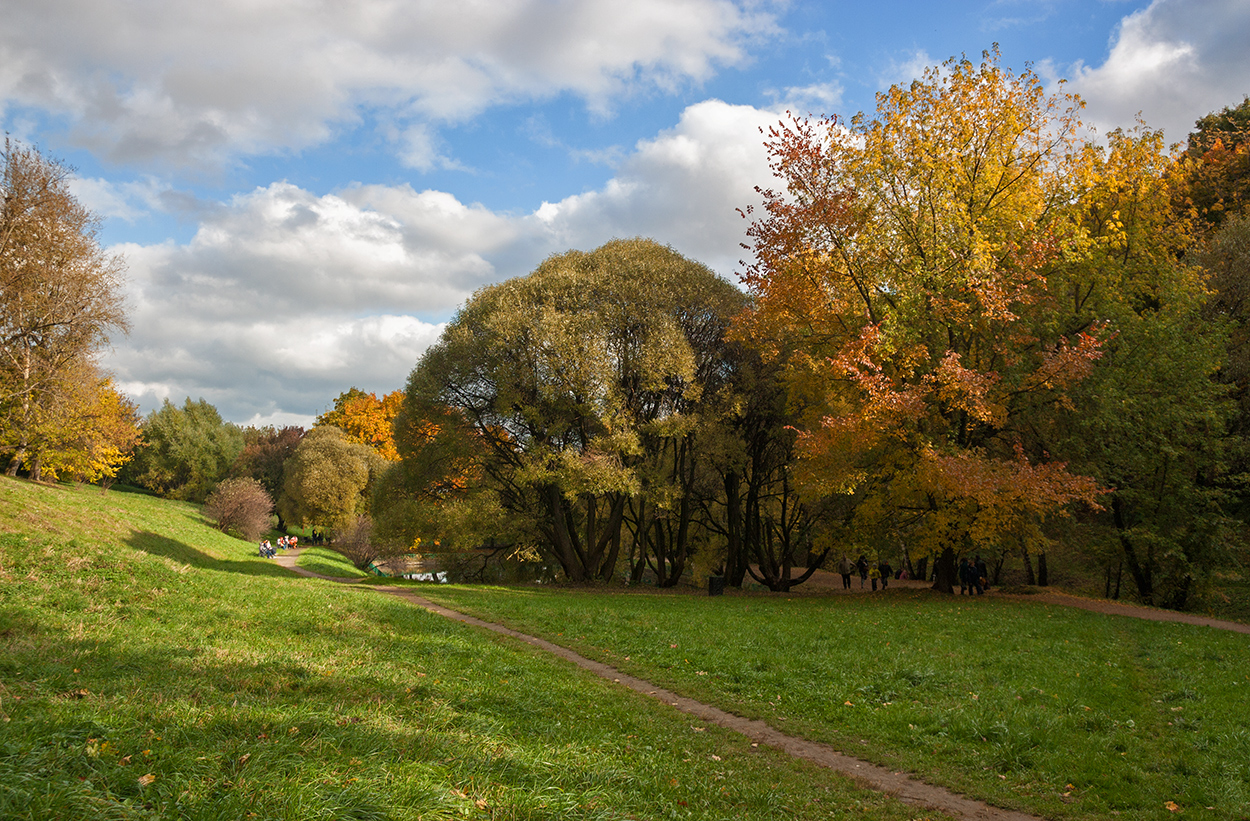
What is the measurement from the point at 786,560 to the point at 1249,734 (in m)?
23.3

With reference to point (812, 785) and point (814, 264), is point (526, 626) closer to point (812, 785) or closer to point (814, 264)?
point (812, 785)

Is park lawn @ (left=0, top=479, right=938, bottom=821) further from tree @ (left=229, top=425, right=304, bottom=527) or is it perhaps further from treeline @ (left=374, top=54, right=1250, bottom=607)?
tree @ (left=229, top=425, right=304, bottom=527)

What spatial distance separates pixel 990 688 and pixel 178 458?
75.0 m

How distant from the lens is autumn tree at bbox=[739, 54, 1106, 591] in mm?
18750

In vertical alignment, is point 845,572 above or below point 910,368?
below

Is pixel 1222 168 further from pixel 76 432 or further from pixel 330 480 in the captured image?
pixel 330 480

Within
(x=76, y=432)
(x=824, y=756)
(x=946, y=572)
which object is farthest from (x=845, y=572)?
(x=76, y=432)

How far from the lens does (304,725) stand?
5293mm

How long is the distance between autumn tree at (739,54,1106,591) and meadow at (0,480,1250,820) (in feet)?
17.9

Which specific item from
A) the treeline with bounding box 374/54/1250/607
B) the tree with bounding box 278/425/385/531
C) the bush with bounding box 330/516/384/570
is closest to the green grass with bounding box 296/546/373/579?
the bush with bounding box 330/516/384/570

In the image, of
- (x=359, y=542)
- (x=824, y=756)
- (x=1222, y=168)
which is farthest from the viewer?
(x=359, y=542)

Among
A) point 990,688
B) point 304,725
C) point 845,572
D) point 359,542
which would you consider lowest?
point 359,542

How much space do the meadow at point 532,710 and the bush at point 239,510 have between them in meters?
35.9

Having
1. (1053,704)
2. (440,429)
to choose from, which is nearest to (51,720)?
(1053,704)
